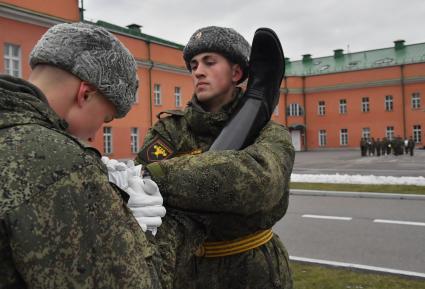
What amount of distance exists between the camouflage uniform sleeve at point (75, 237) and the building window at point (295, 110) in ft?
158

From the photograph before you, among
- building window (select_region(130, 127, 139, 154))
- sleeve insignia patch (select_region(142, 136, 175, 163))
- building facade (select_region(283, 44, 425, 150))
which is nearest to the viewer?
sleeve insignia patch (select_region(142, 136, 175, 163))

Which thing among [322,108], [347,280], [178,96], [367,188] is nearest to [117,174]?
[347,280]

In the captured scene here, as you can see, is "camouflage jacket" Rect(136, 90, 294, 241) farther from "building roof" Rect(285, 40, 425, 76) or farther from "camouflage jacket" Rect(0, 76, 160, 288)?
"building roof" Rect(285, 40, 425, 76)

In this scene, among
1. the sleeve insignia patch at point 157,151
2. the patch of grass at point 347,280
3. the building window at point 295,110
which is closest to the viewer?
the sleeve insignia patch at point 157,151

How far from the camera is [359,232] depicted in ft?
24.4

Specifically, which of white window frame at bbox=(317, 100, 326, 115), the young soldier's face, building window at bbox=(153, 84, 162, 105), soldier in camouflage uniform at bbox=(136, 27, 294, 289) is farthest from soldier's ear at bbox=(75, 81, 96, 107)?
white window frame at bbox=(317, 100, 326, 115)

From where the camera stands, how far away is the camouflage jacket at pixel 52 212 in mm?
791

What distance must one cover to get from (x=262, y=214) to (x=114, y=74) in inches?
35.6

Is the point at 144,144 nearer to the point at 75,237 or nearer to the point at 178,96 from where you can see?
the point at 75,237

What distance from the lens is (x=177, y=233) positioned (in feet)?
4.16

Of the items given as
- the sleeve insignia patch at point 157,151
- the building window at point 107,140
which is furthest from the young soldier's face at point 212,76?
the building window at point 107,140

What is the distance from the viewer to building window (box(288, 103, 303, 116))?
47.9 meters

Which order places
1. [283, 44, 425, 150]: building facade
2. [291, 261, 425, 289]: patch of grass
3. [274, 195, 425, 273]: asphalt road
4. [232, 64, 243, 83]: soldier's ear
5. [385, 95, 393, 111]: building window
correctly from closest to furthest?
1. [232, 64, 243, 83]: soldier's ear
2. [291, 261, 425, 289]: patch of grass
3. [274, 195, 425, 273]: asphalt road
4. [283, 44, 425, 150]: building facade
5. [385, 95, 393, 111]: building window

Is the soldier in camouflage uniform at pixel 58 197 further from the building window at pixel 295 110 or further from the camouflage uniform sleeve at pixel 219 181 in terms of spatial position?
the building window at pixel 295 110
